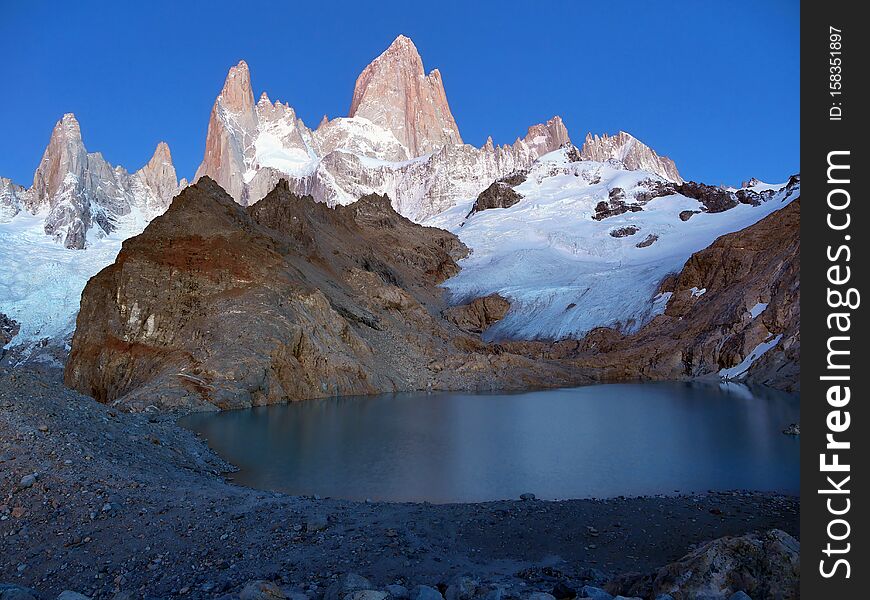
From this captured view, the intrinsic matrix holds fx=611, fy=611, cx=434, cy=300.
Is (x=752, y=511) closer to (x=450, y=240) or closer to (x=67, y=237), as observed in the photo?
(x=450, y=240)

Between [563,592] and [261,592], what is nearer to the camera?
[261,592]

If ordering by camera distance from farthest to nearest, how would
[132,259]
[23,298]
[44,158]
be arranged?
[44,158], [23,298], [132,259]

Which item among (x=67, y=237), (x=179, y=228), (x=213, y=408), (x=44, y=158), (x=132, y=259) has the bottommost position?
(x=213, y=408)

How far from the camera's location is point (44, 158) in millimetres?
157250

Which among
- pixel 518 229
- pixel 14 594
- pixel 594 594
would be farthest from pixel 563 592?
pixel 518 229

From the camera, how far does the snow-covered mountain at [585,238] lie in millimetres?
84375

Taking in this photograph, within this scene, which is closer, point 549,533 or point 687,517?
point 549,533

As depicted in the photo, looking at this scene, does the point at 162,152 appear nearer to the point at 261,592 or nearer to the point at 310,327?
the point at 310,327

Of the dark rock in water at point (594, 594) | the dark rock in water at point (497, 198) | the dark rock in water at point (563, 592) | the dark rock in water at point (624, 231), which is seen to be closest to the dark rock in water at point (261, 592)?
the dark rock in water at point (563, 592)

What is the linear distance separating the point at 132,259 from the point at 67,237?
112313mm

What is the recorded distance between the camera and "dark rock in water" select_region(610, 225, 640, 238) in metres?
131

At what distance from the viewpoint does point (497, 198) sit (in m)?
168

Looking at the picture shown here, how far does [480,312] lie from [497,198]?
8078cm

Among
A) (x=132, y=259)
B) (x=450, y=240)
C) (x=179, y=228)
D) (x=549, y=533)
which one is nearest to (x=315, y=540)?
(x=549, y=533)
